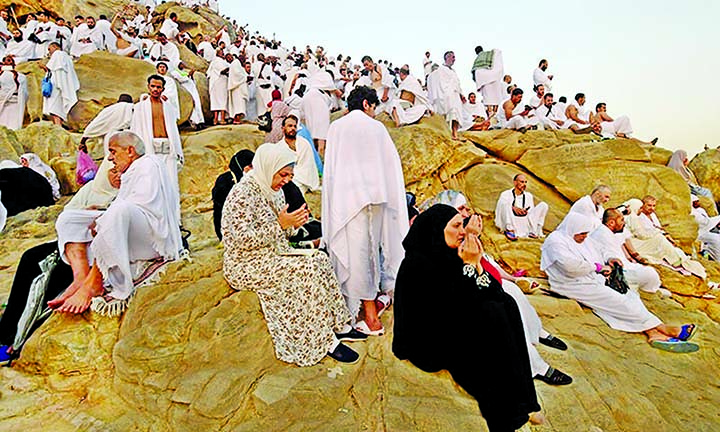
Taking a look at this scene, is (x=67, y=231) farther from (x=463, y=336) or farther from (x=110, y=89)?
(x=110, y=89)

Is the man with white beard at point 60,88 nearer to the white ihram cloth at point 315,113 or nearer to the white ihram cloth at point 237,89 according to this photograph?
the white ihram cloth at point 237,89

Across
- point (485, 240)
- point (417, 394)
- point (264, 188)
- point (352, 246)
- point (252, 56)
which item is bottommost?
point (485, 240)

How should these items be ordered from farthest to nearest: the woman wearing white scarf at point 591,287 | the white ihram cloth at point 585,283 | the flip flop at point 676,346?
the white ihram cloth at point 585,283, the woman wearing white scarf at point 591,287, the flip flop at point 676,346

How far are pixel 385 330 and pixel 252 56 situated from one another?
49.2ft

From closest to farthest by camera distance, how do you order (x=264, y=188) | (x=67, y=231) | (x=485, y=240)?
(x=264, y=188), (x=67, y=231), (x=485, y=240)

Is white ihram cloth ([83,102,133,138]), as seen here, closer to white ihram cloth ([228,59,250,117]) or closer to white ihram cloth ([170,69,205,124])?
white ihram cloth ([170,69,205,124])

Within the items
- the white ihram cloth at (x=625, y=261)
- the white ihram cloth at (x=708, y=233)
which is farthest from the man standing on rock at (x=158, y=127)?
the white ihram cloth at (x=708, y=233)

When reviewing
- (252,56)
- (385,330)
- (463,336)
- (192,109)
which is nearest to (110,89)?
(192,109)

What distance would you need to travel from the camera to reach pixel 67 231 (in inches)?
149

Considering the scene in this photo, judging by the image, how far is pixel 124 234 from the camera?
374 centimetres

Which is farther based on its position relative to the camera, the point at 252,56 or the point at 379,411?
the point at 252,56

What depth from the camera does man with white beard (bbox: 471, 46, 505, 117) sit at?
516 inches

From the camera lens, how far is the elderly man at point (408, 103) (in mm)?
10125

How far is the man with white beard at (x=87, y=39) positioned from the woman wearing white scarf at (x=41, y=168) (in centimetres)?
562
